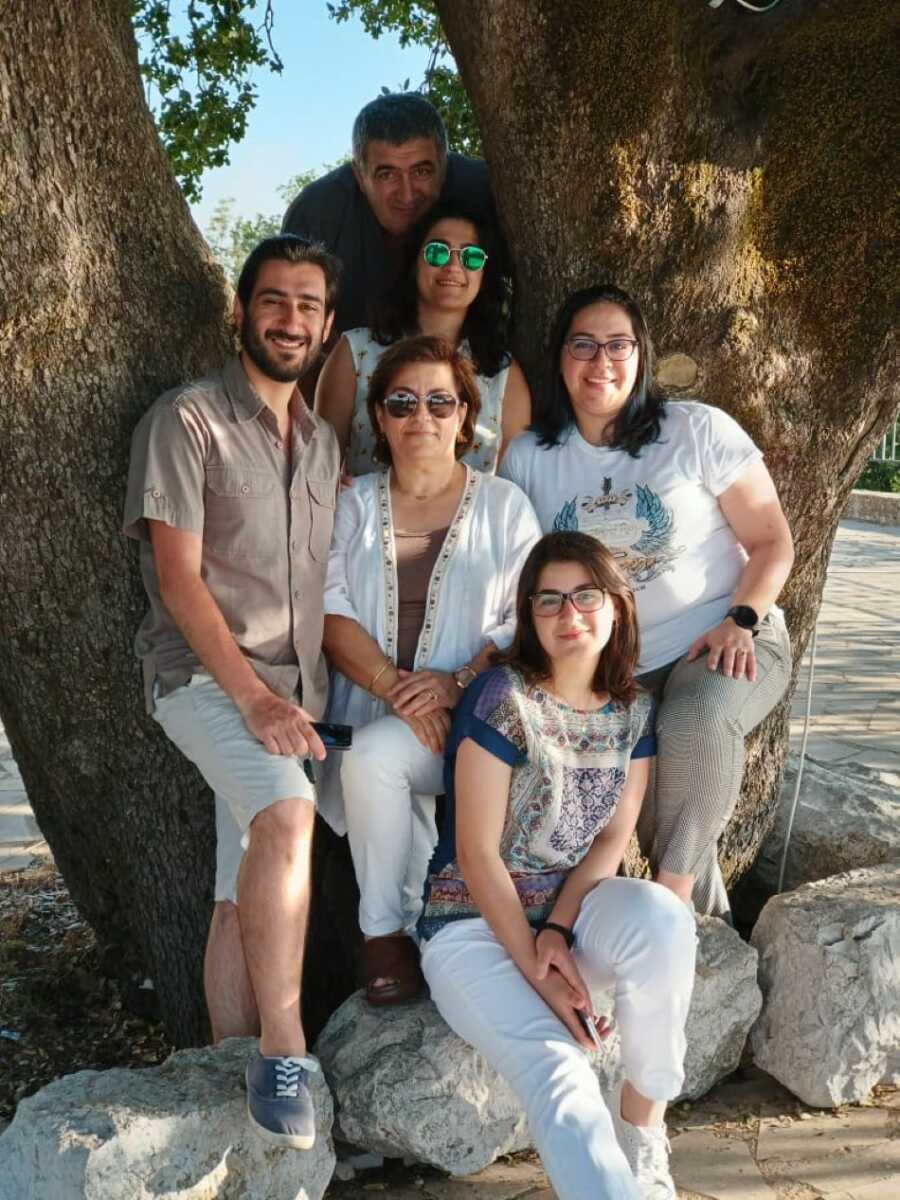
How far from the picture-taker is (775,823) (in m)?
4.77

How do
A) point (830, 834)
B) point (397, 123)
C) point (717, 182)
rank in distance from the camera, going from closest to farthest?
point (717, 182), point (397, 123), point (830, 834)

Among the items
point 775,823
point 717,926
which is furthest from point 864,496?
point 717,926

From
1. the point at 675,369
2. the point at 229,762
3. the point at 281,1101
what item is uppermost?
the point at 675,369

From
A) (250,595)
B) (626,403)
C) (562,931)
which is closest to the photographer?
(562,931)

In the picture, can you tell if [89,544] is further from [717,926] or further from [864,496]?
[864,496]

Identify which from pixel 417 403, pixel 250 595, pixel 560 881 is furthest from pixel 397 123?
pixel 560 881

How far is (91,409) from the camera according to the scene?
3.55 meters

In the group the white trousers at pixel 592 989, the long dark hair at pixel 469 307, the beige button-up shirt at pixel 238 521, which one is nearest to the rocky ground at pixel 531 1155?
the white trousers at pixel 592 989

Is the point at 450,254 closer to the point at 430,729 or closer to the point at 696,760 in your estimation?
the point at 430,729

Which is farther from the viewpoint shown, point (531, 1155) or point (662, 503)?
point (662, 503)

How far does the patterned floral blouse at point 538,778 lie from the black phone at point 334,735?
266 millimetres

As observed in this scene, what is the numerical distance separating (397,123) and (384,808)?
7.37 feet

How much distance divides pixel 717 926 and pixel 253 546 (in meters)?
1.65

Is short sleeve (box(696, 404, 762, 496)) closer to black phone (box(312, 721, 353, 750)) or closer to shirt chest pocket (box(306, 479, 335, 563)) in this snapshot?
shirt chest pocket (box(306, 479, 335, 563))
